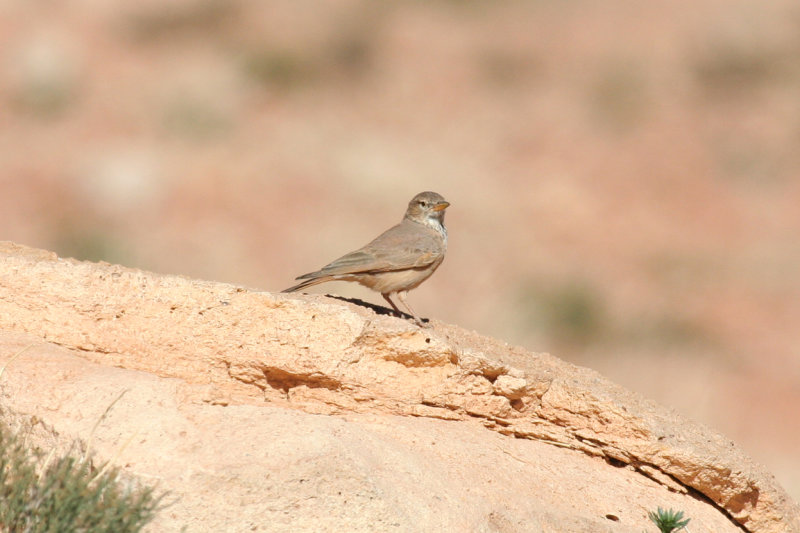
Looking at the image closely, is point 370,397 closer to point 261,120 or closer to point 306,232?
point 306,232

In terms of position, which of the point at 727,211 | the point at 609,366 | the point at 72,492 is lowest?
the point at 72,492

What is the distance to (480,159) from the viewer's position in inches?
979

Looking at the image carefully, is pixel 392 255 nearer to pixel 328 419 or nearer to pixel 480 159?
pixel 328 419

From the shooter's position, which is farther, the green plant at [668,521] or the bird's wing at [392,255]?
the bird's wing at [392,255]

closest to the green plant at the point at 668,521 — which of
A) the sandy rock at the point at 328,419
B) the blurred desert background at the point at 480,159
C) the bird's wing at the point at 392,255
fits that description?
the sandy rock at the point at 328,419

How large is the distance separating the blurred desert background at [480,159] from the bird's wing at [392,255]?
731 cm

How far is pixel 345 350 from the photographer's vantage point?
6191 millimetres

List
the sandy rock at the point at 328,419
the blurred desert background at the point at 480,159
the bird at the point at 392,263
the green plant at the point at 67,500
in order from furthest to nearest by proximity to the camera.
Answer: the blurred desert background at the point at 480,159, the bird at the point at 392,263, the sandy rock at the point at 328,419, the green plant at the point at 67,500

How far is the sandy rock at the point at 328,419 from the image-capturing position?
528 centimetres

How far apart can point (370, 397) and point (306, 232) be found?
15.2 m

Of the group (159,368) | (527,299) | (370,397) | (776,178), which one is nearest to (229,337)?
(159,368)

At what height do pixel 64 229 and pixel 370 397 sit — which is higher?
pixel 64 229

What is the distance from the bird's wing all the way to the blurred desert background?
24.0 feet

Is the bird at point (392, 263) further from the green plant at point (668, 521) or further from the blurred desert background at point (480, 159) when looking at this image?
the blurred desert background at point (480, 159)
